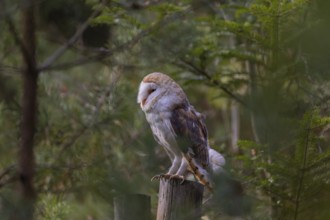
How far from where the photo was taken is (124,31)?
6.37 m

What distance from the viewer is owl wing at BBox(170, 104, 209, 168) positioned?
4.41 metres

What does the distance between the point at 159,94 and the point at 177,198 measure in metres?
1.03

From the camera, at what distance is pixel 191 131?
4629 millimetres

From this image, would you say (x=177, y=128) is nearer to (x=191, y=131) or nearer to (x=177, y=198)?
(x=191, y=131)

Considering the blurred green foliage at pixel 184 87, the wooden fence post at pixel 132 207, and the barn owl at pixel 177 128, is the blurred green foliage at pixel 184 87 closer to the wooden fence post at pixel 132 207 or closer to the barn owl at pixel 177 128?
the wooden fence post at pixel 132 207

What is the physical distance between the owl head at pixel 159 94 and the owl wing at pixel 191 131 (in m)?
0.05

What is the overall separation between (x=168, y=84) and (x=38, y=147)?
85.5 inches

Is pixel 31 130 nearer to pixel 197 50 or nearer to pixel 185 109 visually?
pixel 185 109

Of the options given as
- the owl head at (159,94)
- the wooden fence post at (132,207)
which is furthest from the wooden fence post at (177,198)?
the owl head at (159,94)

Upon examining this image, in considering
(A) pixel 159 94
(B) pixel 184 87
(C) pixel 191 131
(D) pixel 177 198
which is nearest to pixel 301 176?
(D) pixel 177 198

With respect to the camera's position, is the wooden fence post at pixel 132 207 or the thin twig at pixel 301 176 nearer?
the wooden fence post at pixel 132 207

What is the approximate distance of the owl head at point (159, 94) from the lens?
4691mm

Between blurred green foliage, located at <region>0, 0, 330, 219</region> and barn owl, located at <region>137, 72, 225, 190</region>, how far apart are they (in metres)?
0.16

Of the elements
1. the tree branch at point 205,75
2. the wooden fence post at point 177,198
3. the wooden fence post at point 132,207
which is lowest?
the wooden fence post at point 177,198
